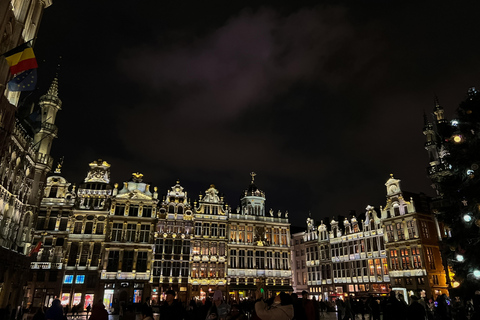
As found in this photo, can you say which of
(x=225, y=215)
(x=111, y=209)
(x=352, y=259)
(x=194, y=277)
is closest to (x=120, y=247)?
(x=111, y=209)

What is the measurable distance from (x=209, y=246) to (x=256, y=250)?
767 centimetres

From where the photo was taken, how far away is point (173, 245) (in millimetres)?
46469

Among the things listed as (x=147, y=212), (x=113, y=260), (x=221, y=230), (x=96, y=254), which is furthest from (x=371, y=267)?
(x=96, y=254)

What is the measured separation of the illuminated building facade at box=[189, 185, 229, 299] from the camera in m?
46.3

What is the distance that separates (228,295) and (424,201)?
29.6 m

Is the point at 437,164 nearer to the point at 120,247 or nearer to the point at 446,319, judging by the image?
the point at 446,319

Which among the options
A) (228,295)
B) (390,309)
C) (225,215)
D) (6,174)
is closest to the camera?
(390,309)

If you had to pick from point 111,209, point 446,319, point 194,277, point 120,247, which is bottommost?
point 446,319

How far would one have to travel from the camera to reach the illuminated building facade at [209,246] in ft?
152

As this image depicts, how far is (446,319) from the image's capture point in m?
14.9

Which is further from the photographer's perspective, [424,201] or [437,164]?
[424,201]

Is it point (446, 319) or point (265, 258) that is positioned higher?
point (265, 258)

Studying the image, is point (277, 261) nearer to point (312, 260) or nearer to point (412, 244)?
point (312, 260)

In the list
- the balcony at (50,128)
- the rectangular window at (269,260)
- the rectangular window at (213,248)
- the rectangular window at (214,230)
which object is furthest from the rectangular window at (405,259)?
the balcony at (50,128)
